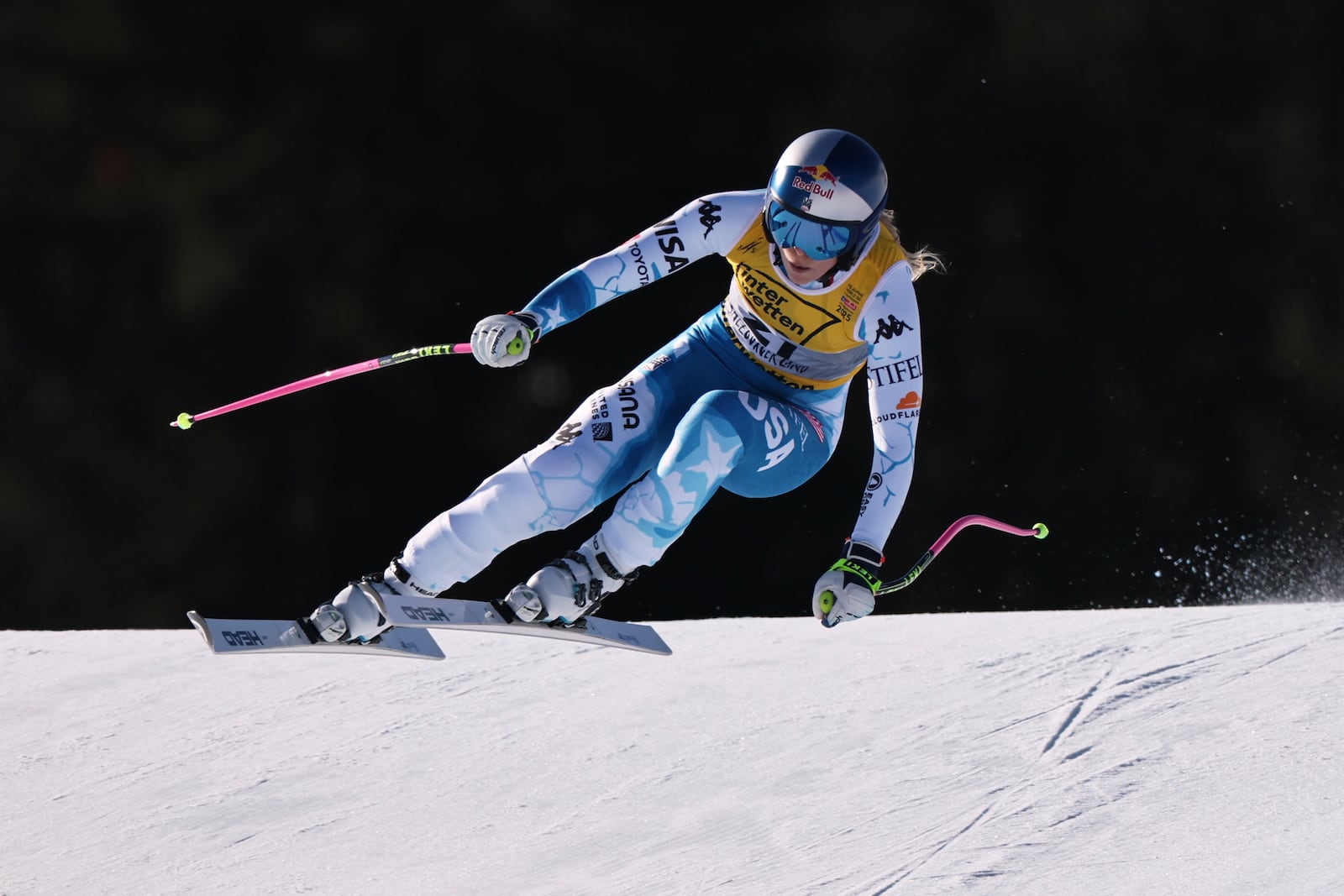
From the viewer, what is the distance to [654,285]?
7.64m

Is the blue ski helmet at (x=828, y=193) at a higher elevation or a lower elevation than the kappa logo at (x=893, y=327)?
higher

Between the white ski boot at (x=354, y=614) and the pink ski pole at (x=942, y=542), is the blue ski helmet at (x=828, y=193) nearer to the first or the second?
the pink ski pole at (x=942, y=542)

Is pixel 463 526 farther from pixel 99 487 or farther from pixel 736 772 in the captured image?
pixel 99 487

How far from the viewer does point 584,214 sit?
299 inches

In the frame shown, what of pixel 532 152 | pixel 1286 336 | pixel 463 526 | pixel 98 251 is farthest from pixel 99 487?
pixel 1286 336

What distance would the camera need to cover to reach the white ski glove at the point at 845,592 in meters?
3.82

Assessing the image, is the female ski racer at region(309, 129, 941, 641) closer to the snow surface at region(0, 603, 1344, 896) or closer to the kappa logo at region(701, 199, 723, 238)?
the kappa logo at region(701, 199, 723, 238)

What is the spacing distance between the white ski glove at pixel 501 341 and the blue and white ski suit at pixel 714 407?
0.36ft

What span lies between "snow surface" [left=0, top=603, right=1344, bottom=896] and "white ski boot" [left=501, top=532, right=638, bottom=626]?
75cm

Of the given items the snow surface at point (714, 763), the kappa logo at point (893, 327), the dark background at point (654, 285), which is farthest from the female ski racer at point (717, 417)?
the dark background at point (654, 285)

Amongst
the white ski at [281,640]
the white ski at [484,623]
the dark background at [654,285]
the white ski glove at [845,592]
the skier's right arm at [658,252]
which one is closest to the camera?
the white ski glove at [845,592]

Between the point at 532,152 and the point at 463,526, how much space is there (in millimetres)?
3819

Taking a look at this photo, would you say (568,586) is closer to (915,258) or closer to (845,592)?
(845,592)

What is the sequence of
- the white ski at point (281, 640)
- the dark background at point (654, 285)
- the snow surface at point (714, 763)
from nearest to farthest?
the white ski at point (281, 640) < the snow surface at point (714, 763) < the dark background at point (654, 285)
